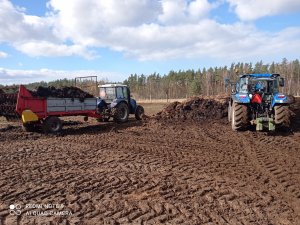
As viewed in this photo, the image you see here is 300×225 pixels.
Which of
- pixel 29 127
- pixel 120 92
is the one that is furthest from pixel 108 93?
pixel 29 127

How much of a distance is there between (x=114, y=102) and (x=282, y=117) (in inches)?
320

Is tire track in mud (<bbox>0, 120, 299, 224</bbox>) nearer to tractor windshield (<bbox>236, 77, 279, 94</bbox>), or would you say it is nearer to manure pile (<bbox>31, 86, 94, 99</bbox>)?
tractor windshield (<bbox>236, 77, 279, 94</bbox>)

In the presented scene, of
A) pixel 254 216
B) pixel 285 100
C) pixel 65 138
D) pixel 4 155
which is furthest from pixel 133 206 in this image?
pixel 285 100

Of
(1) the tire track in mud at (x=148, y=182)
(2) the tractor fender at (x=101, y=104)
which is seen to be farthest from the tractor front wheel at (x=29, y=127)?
(2) the tractor fender at (x=101, y=104)

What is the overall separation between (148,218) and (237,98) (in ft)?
27.2

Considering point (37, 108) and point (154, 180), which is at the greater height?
point (37, 108)

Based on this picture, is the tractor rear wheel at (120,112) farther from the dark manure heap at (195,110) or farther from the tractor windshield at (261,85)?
the tractor windshield at (261,85)

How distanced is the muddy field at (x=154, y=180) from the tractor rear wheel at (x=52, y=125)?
1717mm

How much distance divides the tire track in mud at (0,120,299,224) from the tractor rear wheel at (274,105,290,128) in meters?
1.75

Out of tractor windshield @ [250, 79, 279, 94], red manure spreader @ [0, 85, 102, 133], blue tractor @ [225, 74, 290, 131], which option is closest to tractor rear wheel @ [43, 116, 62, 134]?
red manure spreader @ [0, 85, 102, 133]

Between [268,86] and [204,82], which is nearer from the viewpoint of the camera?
[268,86]

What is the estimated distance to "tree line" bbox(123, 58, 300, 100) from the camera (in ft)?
197

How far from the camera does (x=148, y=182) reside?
612 cm

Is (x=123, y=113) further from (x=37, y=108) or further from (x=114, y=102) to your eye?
(x=37, y=108)
